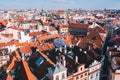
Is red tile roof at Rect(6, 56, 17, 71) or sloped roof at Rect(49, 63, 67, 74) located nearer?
sloped roof at Rect(49, 63, 67, 74)

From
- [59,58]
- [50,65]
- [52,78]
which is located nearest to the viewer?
[52,78]

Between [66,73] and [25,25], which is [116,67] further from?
[25,25]

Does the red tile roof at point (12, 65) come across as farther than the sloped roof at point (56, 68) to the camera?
Yes

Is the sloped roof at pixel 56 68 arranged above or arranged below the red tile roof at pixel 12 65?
above

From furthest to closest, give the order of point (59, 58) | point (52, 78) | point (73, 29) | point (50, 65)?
point (73, 29) → point (59, 58) → point (50, 65) → point (52, 78)

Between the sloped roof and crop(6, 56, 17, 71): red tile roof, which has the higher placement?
the sloped roof

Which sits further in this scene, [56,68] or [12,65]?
[12,65]

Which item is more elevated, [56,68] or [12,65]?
[56,68]

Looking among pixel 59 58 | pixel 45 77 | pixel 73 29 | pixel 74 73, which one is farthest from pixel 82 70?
pixel 73 29

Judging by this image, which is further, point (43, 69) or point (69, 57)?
point (69, 57)

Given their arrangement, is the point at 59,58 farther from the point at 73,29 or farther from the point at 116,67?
the point at 73,29
